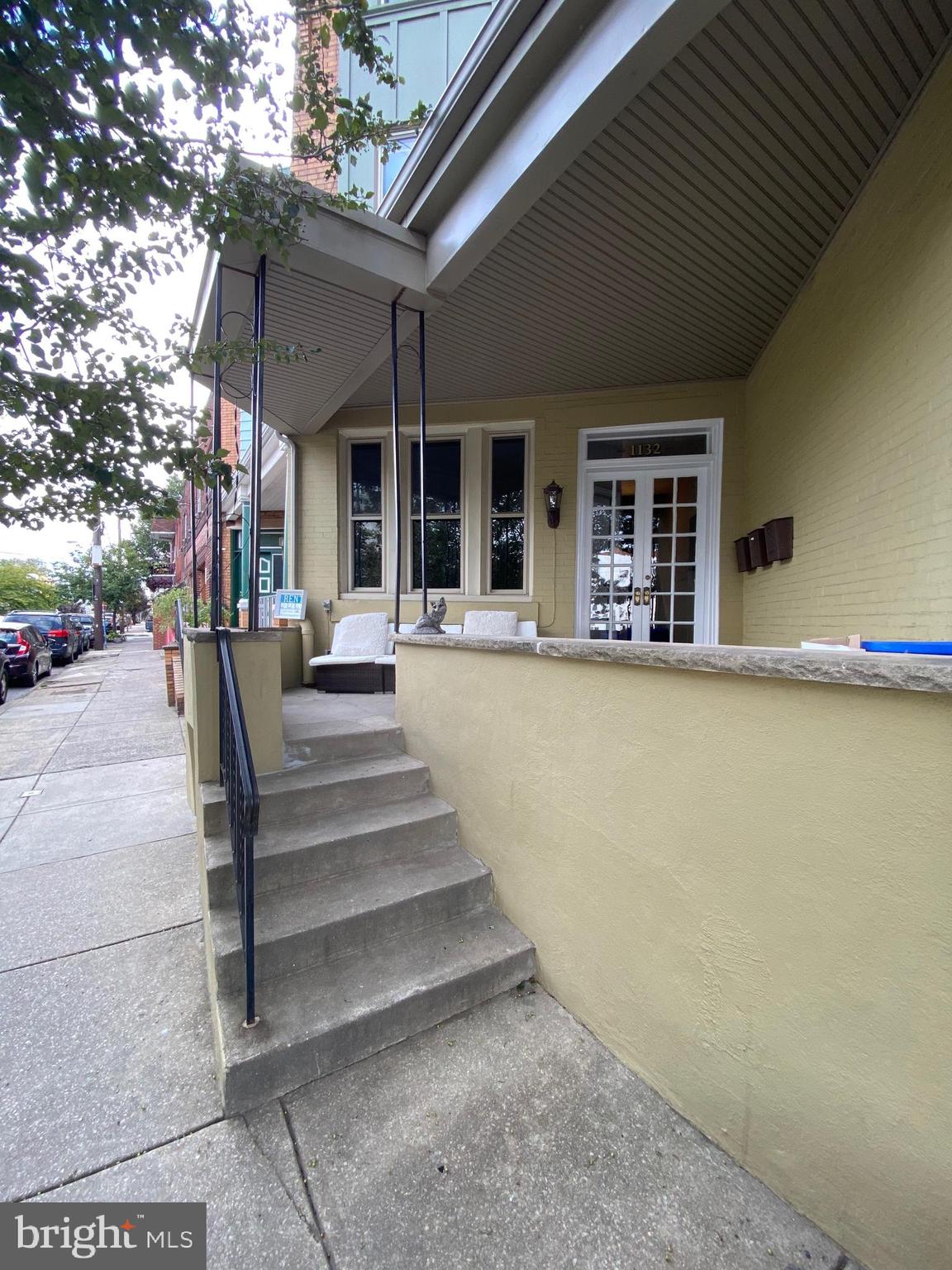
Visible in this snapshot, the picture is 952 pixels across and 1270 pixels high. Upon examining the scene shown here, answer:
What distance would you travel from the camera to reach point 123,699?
870 centimetres

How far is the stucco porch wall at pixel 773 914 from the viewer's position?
1.17 metres

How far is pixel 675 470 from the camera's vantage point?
5297 mm

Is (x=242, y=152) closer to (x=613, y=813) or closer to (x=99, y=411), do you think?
(x=99, y=411)

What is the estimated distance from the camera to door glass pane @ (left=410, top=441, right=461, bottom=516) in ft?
19.4

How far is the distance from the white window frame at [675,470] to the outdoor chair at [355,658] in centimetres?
195

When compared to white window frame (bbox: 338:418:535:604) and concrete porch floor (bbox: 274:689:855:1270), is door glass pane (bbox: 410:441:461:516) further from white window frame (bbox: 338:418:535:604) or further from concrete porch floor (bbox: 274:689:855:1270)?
concrete porch floor (bbox: 274:689:855:1270)

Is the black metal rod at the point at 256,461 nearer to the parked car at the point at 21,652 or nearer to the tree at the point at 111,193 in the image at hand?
the tree at the point at 111,193

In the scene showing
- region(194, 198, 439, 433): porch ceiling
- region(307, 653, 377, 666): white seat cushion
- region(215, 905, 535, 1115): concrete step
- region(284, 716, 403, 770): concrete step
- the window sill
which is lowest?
region(215, 905, 535, 1115): concrete step

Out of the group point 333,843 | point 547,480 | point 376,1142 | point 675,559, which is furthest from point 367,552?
point 376,1142

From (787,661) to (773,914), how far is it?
2.15 ft

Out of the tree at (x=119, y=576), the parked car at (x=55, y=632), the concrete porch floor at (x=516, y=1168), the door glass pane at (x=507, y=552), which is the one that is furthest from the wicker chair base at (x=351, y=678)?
the tree at (x=119, y=576)

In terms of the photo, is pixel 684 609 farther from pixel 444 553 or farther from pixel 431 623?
pixel 431 623

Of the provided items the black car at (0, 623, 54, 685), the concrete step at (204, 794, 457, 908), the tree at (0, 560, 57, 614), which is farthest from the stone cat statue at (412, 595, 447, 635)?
the tree at (0, 560, 57, 614)

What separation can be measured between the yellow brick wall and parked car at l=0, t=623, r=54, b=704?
1273 cm
